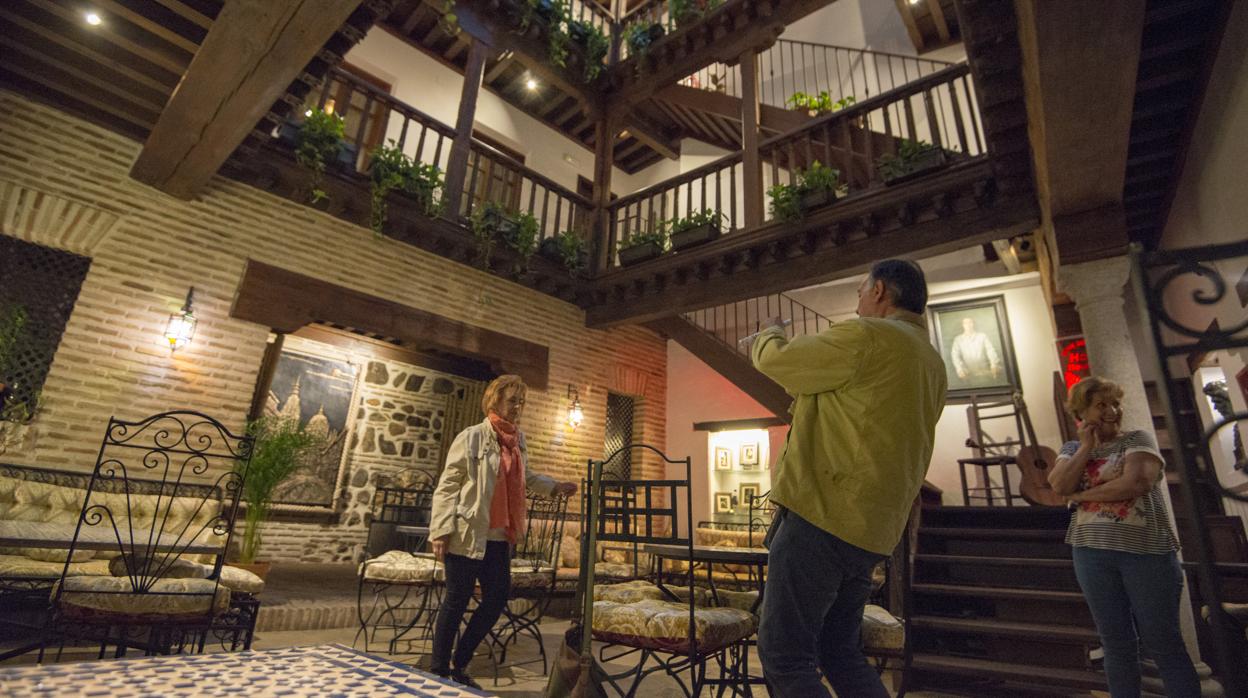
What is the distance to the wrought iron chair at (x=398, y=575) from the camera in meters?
3.79

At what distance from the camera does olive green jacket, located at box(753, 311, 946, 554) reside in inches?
59.0

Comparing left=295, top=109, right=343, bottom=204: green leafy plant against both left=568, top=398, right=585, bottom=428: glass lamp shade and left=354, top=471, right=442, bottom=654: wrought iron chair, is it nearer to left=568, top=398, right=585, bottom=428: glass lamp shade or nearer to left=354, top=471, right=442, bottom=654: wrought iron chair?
left=354, top=471, right=442, bottom=654: wrought iron chair

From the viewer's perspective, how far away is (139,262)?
4.53 m

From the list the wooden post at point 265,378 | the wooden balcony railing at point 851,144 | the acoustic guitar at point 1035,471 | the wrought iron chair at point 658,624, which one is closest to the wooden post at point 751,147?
the wooden balcony railing at point 851,144

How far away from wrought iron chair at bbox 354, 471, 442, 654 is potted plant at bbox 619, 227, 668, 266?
11.6 feet

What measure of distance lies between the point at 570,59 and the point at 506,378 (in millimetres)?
5872

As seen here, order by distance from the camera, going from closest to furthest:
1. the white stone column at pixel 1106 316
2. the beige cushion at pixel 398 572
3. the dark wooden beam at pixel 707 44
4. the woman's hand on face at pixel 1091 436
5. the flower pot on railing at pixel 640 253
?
the woman's hand on face at pixel 1091 436 < the beige cushion at pixel 398 572 < the white stone column at pixel 1106 316 < the dark wooden beam at pixel 707 44 < the flower pot on railing at pixel 640 253

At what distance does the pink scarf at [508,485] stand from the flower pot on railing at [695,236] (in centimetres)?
390

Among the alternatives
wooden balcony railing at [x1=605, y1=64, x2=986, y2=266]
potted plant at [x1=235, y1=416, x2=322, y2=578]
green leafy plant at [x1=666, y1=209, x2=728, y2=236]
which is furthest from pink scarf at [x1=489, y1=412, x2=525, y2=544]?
green leafy plant at [x1=666, y1=209, x2=728, y2=236]

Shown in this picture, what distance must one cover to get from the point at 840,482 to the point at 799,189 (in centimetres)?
466

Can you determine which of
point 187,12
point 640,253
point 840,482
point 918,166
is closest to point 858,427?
point 840,482

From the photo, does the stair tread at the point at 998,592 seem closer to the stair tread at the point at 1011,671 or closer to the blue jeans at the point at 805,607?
the stair tread at the point at 1011,671

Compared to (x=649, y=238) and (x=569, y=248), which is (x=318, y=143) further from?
(x=649, y=238)

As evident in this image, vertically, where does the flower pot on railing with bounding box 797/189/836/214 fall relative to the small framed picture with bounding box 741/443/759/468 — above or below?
above
